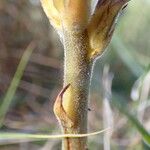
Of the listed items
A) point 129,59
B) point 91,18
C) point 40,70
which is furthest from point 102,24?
point 40,70

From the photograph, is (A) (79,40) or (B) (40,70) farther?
(B) (40,70)

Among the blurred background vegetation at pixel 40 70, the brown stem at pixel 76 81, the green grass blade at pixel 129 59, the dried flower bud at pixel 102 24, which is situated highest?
the blurred background vegetation at pixel 40 70

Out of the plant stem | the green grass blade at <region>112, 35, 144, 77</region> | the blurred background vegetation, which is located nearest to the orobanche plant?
the plant stem

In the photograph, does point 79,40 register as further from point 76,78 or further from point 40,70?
point 40,70

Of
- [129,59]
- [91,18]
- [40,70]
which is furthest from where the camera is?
[40,70]

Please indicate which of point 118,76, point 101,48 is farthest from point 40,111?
point 101,48

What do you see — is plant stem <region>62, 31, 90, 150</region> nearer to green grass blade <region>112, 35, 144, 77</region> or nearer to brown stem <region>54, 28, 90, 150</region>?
brown stem <region>54, 28, 90, 150</region>

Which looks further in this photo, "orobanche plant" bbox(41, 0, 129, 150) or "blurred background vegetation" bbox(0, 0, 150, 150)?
"blurred background vegetation" bbox(0, 0, 150, 150)

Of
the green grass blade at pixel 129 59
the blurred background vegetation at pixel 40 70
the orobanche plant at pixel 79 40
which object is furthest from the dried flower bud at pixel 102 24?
the blurred background vegetation at pixel 40 70

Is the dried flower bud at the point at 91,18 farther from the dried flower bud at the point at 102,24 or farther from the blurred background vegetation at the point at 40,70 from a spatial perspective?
the blurred background vegetation at the point at 40,70
